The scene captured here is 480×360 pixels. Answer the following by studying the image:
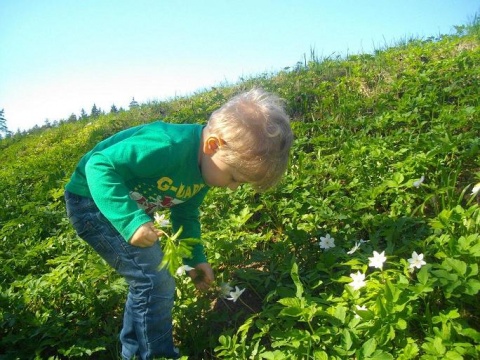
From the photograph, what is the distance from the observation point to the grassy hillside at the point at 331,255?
5.85 feet

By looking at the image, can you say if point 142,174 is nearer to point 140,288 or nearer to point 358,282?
point 140,288

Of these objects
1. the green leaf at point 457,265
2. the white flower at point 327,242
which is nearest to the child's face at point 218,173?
the white flower at point 327,242

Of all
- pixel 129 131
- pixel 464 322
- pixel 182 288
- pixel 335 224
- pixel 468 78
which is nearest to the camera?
pixel 464 322

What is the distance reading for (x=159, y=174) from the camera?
2148mm

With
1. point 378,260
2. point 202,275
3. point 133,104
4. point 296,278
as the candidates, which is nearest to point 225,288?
point 202,275

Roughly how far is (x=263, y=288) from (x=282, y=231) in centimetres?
74

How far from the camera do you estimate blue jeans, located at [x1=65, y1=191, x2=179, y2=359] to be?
2037 millimetres

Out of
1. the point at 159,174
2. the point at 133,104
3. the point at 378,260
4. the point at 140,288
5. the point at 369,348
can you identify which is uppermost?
the point at 133,104

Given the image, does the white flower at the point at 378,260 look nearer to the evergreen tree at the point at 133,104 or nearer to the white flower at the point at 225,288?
the white flower at the point at 225,288

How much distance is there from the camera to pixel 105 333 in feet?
7.87

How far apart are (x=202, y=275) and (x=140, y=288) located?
47 centimetres

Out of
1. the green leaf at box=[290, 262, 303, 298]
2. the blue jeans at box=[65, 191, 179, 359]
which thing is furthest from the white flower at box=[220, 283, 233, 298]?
the green leaf at box=[290, 262, 303, 298]

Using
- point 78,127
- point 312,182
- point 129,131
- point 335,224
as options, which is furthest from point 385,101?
point 78,127

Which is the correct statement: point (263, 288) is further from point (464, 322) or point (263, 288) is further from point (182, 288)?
point (464, 322)
